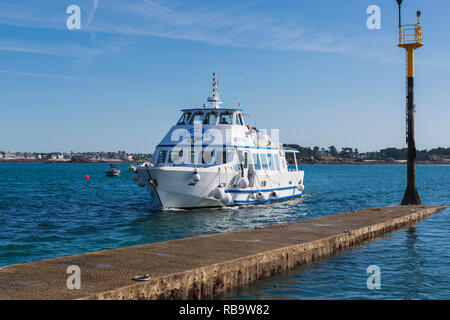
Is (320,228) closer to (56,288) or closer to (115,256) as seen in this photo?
(115,256)

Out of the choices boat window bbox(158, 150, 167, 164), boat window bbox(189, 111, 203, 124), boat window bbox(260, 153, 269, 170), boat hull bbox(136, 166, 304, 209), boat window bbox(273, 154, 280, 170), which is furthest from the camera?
boat window bbox(273, 154, 280, 170)

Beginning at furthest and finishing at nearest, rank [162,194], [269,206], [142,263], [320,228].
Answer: [269,206]
[162,194]
[320,228]
[142,263]

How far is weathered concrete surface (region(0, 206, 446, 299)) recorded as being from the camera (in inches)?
321

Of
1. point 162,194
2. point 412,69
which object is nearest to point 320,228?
point 162,194

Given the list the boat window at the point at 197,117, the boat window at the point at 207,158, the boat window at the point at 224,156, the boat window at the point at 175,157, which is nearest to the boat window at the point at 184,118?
the boat window at the point at 197,117

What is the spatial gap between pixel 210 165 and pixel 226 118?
12.6 feet

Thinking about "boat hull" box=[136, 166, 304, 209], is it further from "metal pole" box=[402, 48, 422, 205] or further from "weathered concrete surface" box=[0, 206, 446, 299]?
"weathered concrete surface" box=[0, 206, 446, 299]

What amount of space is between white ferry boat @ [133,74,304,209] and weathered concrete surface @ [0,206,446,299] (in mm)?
9628

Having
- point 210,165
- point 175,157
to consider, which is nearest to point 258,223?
point 210,165

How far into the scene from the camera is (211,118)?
28422mm

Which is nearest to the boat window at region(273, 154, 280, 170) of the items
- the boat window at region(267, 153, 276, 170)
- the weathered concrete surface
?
the boat window at region(267, 153, 276, 170)

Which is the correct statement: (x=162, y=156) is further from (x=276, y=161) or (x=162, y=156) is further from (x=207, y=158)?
(x=276, y=161)
